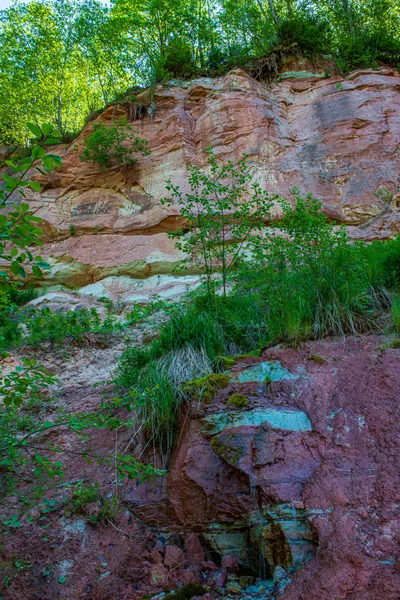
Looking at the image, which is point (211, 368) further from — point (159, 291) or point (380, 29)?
point (380, 29)

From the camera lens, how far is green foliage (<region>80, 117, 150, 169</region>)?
38.2ft

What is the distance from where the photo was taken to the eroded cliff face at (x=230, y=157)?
10.8 metres

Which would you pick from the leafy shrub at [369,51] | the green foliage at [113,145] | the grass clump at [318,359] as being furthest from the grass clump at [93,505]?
the leafy shrub at [369,51]

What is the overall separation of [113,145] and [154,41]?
556cm

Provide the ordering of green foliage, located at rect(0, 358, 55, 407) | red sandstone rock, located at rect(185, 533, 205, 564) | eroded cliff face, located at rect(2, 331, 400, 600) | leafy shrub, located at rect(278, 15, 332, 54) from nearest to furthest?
green foliage, located at rect(0, 358, 55, 407) → eroded cliff face, located at rect(2, 331, 400, 600) → red sandstone rock, located at rect(185, 533, 205, 564) → leafy shrub, located at rect(278, 15, 332, 54)

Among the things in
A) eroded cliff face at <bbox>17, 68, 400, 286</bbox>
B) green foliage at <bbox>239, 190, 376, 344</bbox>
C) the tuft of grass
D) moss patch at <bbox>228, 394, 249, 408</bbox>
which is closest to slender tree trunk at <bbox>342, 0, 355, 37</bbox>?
eroded cliff face at <bbox>17, 68, 400, 286</bbox>

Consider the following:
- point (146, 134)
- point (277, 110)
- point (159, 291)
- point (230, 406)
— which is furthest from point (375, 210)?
point (230, 406)

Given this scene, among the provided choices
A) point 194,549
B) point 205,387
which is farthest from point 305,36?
point 194,549

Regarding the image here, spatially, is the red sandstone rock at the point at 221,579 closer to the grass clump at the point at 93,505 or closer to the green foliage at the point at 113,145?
the grass clump at the point at 93,505

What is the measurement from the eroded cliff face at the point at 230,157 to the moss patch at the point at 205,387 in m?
6.88

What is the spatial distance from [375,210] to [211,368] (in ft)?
25.4

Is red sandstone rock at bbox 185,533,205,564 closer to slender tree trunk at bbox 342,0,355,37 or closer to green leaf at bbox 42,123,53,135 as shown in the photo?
green leaf at bbox 42,123,53,135

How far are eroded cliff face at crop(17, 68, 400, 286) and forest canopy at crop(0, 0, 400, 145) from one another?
5.01 ft

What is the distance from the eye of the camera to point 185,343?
4848 mm
